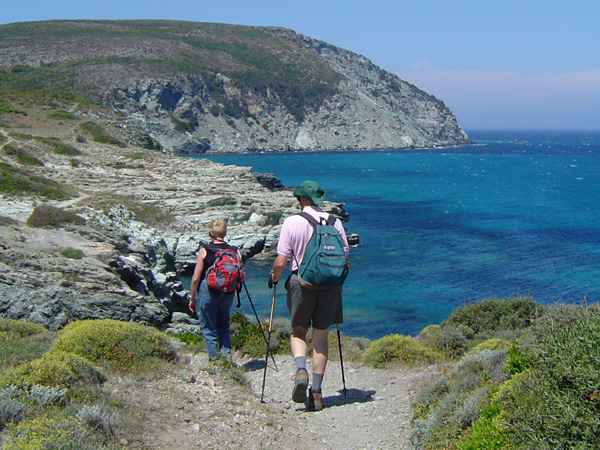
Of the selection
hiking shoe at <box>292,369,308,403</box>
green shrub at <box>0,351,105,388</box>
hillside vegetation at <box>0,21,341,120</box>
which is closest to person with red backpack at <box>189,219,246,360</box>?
hiking shoe at <box>292,369,308,403</box>

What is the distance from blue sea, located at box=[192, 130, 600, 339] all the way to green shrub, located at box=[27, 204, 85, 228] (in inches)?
342

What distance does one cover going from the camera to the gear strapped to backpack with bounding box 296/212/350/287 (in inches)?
228

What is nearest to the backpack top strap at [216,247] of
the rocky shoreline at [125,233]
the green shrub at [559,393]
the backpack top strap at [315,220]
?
the backpack top strap at [315,220]

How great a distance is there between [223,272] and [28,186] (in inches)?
986

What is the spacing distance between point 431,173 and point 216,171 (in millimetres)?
46815

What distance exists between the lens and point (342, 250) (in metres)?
5.88

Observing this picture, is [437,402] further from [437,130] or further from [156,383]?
[437,130]

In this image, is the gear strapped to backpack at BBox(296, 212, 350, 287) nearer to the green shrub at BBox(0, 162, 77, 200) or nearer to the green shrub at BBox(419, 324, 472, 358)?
the green shrub at BBox(419, 324, 472, 358)

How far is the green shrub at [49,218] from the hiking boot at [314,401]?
623 inches

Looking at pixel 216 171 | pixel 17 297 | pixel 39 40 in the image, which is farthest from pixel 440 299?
pixel 39 40

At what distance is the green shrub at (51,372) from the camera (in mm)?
4883

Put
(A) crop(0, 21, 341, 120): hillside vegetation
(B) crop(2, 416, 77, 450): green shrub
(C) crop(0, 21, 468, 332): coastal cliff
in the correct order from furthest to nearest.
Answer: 1. (A) crop(0, 21, 341, 120): hillside vegetation
2. (C) crop(0, 21, 468, 332): coastal cliff
3. (B) crop(2, 416, 77, 450): green shrub

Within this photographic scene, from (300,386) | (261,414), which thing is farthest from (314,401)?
(261,414)

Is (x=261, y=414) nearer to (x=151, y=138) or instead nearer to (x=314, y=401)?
(x=314, y=401)
